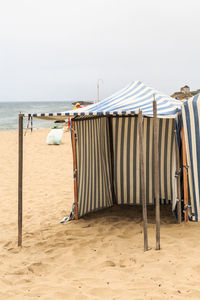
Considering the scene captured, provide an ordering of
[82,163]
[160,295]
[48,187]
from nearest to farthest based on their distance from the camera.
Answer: [160,295]
[82,163]
[48,187]

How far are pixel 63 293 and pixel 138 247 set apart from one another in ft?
4.61

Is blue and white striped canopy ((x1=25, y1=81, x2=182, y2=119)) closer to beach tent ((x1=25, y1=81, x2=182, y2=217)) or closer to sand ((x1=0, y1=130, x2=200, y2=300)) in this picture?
beach tent ((x1=25, y1=81, x2=182, y2=217))

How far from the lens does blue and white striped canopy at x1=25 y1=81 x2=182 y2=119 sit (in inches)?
177

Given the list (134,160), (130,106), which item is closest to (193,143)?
(130,106)

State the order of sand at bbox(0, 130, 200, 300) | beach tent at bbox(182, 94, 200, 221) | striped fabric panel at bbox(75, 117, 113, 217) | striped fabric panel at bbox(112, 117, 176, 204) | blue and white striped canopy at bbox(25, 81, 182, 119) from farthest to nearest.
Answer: striped fabric panel at bbox(112, 117, 176, 204) → striped fabric panel at bbox(75, 117, 113, 217) → beach tent at bbox(182, 94, 200, 221) → blue and white striped canopy at bbox(25, 81, 182, 119) → sand at bbox(0, 130, 200, 300)

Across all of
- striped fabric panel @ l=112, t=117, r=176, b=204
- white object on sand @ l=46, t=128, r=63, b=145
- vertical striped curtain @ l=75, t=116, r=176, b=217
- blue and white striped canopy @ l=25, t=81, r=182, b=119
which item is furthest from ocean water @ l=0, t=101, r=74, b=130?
white object on sand @ l=46, t=128, r=63, b=145

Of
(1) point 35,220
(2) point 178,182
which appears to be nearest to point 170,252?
(2) point 178,182

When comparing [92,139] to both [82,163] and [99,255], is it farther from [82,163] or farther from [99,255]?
[99,255]

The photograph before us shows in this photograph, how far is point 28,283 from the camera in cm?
371

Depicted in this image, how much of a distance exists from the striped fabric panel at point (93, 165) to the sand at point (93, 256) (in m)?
0.25

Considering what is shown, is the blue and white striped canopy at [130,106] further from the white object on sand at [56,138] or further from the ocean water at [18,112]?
the white object on sand at [56,138]

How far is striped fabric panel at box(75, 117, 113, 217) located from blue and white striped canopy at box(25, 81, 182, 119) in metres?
0.78

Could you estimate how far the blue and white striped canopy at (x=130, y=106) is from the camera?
14.7ft

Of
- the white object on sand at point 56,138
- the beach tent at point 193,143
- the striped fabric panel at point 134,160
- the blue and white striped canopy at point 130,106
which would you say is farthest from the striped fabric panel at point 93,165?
the white object on sand at point 56,138
